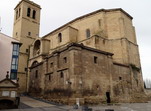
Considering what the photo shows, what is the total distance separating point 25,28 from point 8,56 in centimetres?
1732

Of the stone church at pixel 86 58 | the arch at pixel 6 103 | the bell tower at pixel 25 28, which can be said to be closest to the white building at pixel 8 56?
the stone church at pixel 86 58

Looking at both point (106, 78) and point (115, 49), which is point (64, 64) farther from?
point (115, 49)

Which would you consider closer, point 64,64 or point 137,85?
point 64,64

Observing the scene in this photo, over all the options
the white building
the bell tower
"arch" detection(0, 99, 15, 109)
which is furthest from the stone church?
"arch" detection(0, 99, 15, 109)

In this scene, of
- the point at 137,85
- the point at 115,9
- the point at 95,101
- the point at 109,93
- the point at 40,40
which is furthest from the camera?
the point at 40,40

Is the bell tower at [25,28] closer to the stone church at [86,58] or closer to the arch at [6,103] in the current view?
the stone church at [86,58]

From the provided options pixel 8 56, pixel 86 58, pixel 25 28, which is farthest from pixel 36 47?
pixel 86 58

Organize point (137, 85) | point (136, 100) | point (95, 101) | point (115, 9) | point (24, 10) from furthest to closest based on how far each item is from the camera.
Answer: point (24, 10) → point (115, 9) → point (137, 85) → point (136, 100) → point (95, 101)

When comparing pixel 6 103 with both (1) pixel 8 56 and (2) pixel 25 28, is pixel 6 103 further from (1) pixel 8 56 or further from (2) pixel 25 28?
(2) pixel 25 28

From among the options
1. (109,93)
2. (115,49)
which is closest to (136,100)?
(109,93)

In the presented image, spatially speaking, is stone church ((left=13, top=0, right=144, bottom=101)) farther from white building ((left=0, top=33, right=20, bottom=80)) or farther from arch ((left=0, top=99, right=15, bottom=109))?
arch ((left=0, top=99, right=15, bottom=109))

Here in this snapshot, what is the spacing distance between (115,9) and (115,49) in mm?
7343

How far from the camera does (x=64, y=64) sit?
1884 cm

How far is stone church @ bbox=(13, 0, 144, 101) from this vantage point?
17906 millimetres
